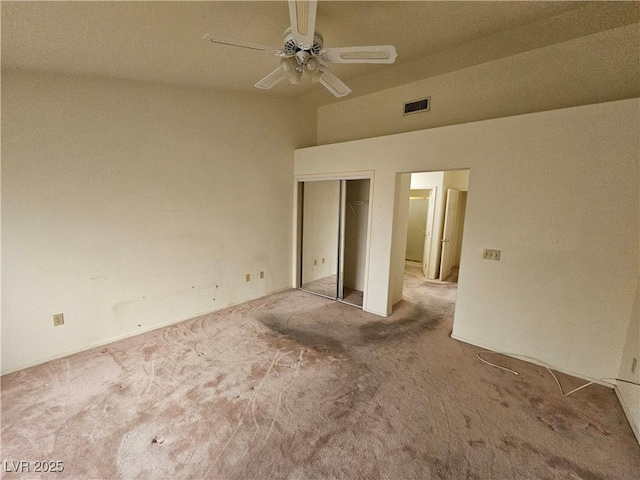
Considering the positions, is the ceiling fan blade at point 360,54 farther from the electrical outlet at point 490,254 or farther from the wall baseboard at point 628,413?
the wall baseboard at point 628,413

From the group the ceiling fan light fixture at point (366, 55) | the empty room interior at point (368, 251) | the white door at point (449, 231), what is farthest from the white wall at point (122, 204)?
the white door at point (449, 231)

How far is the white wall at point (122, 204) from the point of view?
2395mm

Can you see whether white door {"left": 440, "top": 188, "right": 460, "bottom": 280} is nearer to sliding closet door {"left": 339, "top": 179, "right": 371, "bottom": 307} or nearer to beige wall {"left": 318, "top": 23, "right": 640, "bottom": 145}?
sliding closet door {"left": 339, "top": 179, "right": 371, "bottom": 307}

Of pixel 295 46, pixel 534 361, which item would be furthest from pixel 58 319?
pixel 534 361

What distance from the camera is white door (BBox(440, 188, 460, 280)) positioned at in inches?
213

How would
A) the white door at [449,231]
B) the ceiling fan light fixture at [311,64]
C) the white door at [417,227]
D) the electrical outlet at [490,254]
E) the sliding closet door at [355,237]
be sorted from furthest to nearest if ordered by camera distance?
1. the white door at [417,227]
2. the white door at [449,231]
3. the sliding closet door at [355,237]
4. the electrical outlet at [490,254]
5. the ceiling fan light fixture at [311,64]

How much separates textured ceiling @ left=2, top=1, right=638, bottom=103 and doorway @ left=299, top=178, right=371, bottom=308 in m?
2.12

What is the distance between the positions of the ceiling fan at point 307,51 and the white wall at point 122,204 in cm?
156

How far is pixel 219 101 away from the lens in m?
3.52

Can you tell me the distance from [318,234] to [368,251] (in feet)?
4.65

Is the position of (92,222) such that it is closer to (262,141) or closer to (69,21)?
(69,21)

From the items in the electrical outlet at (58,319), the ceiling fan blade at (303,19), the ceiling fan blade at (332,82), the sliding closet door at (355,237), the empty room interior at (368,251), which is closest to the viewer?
the ceiling fan blade at (303,19)

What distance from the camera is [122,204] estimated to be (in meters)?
2.88

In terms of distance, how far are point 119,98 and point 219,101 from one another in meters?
1.13
